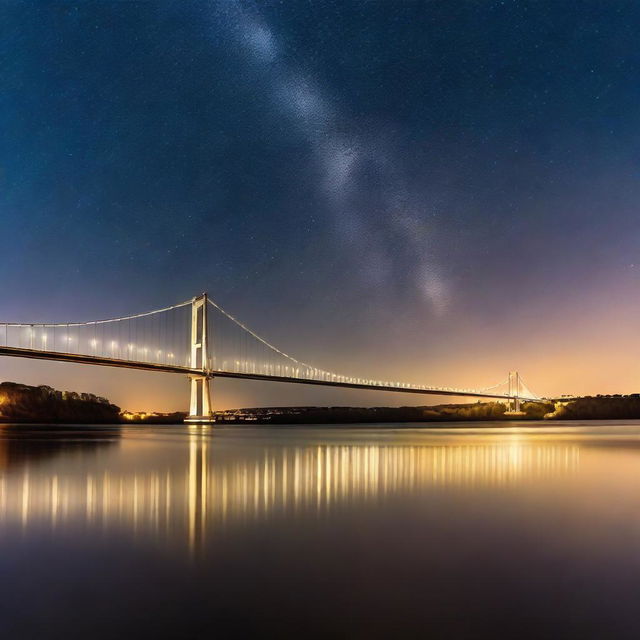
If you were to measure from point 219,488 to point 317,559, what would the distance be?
237 inches

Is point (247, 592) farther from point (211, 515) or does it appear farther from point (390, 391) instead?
point (390, 391)

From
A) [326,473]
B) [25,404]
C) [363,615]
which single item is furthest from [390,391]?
[25,404]

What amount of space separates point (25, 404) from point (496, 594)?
394 ft

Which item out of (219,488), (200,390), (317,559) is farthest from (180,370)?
(317,559)

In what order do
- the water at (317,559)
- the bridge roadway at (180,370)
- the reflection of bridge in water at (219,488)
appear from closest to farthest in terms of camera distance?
the water at (317,559)
the reflection of bridge in water at (219,488)
the bridge roadway at (180,370)

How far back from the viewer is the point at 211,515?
8.12m

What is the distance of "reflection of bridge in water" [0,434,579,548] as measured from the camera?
796 centimetres

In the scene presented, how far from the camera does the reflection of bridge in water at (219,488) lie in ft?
26.1

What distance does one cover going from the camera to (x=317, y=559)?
18.8ft

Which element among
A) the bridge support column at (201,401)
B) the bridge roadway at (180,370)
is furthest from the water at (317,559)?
the bridge support column at (201,401)

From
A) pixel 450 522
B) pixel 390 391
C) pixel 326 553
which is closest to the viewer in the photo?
pixel 326 553

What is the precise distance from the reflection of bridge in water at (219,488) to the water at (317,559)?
67mm

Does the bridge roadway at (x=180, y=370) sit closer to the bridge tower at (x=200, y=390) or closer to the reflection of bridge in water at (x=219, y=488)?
the bridge tower at (x=200, y=390)

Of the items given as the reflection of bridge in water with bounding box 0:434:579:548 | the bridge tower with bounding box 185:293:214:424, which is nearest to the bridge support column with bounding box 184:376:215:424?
the bridge tower with bounding box 185:293:214:424
